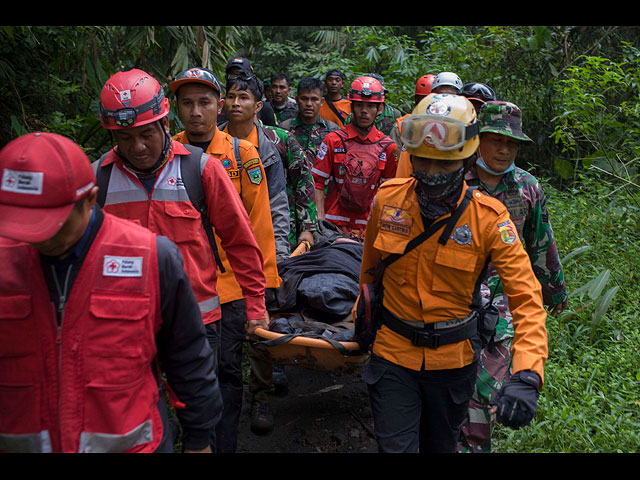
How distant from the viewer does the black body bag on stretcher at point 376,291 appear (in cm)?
317

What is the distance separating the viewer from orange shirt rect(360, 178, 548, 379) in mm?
3066

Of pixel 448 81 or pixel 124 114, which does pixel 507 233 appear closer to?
pixel 124 114

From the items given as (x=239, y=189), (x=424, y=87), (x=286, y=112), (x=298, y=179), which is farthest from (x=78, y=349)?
(x=286, y=112)

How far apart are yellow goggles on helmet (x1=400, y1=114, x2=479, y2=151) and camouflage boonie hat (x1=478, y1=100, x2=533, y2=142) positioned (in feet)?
3.38

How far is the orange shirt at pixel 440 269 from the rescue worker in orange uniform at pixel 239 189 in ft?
3.73

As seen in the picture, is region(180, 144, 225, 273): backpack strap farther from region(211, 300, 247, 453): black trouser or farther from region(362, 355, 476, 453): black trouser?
region(362, 355, 476, 453): black trouser

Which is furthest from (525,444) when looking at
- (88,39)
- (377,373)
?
(88,39)

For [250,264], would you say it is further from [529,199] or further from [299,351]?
[529,199]

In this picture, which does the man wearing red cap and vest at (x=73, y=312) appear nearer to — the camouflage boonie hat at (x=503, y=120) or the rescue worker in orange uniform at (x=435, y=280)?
the rescue worker in orange uniform at (x=435, y=280)

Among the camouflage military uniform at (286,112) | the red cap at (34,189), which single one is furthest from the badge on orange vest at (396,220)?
the camouflage military uniform at (286,112)

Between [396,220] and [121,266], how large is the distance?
159 cm

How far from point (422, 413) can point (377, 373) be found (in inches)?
14.4

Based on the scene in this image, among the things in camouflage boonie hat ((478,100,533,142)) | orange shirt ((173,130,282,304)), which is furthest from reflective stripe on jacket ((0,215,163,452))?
camouflage boonie hat ((478,100,533,142))

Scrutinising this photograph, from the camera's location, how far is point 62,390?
6.73 ft
